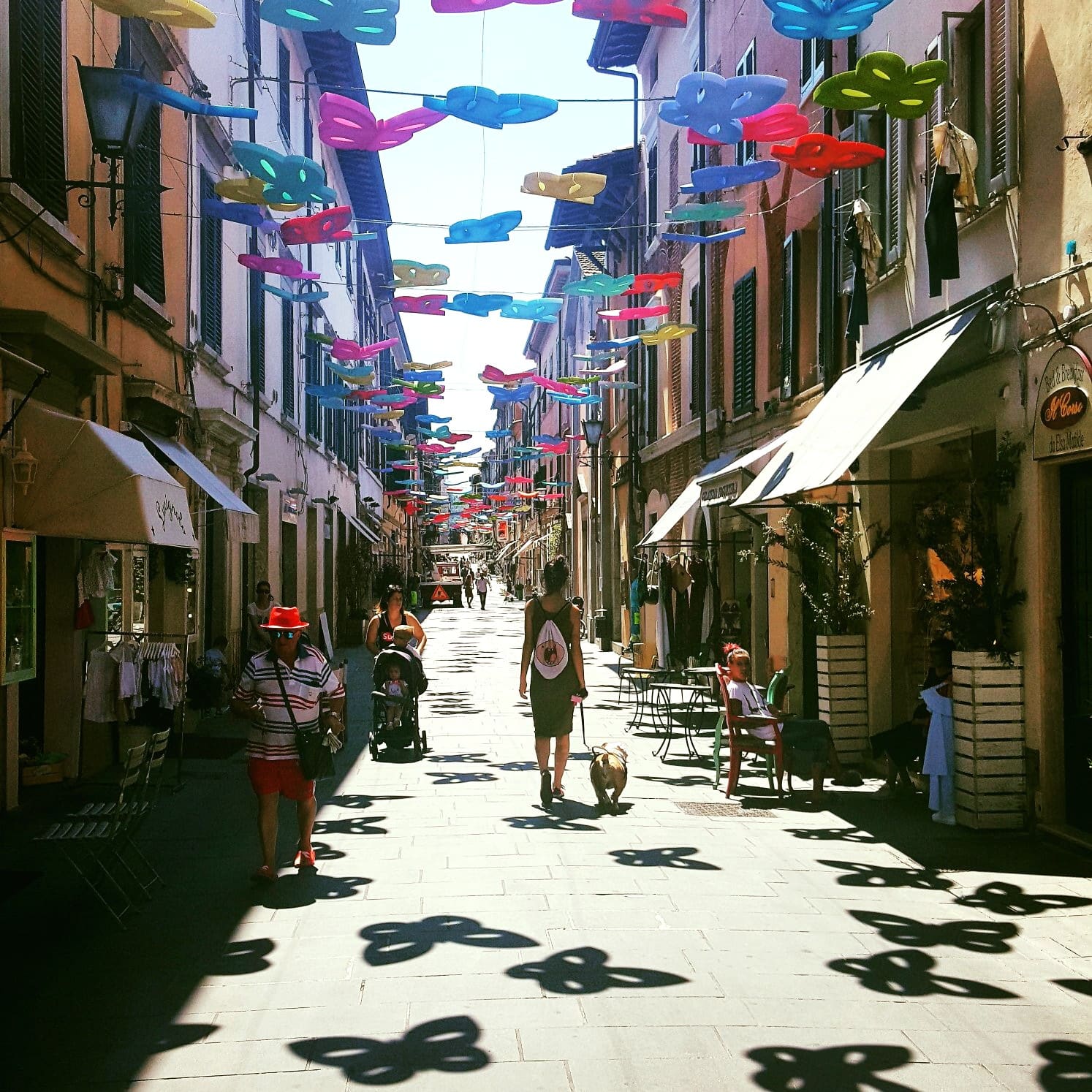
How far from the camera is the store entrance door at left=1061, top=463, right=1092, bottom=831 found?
8078 millimetres

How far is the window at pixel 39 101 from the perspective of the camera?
9391 mm

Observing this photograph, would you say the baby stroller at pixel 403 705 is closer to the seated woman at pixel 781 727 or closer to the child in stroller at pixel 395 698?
the child in stroller at pixel 395 698

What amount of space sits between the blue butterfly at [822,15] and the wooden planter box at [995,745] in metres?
4.40

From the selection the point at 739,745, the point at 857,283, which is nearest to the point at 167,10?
the point at 857,283

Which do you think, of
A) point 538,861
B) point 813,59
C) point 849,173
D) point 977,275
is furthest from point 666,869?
point 813,59

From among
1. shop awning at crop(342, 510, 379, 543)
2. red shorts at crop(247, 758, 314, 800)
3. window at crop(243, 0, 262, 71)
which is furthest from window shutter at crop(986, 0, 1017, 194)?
shop awning at crop(342, 510, 379, 543)

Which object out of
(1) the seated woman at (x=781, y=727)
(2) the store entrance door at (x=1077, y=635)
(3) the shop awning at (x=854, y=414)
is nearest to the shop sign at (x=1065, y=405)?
(2) the store entrance door at (x=1077, y=635)

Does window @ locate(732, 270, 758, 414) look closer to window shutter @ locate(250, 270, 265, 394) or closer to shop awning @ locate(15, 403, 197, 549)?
window shutter @ locate(250, 270, 265, 394)

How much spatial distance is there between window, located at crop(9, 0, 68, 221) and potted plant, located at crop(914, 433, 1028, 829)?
23.4ft

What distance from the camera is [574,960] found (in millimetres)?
5727

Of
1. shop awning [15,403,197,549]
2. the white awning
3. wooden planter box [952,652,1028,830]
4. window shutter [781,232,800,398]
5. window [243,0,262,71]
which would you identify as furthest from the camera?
window [243,0,262,71]

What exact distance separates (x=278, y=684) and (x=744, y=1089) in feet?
13.2

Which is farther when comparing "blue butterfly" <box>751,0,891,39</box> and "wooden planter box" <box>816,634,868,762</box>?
"wooden planter box" <box>816,634,868,762</box>

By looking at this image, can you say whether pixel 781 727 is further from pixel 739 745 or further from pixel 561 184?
pixel 561 184
